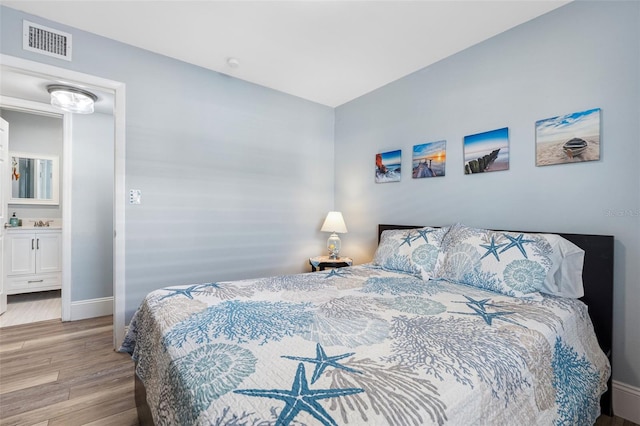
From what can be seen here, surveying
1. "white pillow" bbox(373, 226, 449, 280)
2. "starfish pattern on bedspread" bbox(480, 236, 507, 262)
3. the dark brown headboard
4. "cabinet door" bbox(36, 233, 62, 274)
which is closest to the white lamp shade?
"white pillow" bbox(373, 226, 449, 280)

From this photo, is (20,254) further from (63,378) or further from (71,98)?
(63,378)

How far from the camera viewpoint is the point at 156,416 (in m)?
1.07

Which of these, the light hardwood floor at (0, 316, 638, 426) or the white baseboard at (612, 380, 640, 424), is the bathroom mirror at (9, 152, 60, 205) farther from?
the white baseboard at (612, 380, 640, 424)

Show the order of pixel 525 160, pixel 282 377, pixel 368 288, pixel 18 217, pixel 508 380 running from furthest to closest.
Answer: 1. pixel 18 217
2. pixel 525 160
3. pixel 368 288
4. pixel 508 380
5. pixel 282 377

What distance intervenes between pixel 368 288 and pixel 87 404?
1.82 meters

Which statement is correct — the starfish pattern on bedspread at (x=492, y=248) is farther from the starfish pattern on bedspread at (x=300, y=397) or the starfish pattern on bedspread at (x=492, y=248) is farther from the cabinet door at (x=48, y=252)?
the cabinet door at (x=48, y=252)

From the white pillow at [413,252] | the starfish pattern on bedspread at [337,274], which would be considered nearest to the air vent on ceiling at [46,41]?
the starfish pattern on bedspread at [337,274]

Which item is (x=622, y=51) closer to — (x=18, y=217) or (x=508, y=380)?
(x=508, y=380)

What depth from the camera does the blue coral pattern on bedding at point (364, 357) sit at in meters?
0.77

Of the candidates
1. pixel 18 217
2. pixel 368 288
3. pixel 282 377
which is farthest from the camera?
pixel 18 217

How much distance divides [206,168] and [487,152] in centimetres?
246

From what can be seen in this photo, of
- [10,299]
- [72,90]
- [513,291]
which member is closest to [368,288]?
[513,291]

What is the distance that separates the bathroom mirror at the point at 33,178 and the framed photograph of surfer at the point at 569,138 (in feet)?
18.5

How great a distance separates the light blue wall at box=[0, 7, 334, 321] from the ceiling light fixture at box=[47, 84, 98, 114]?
0.57 m
